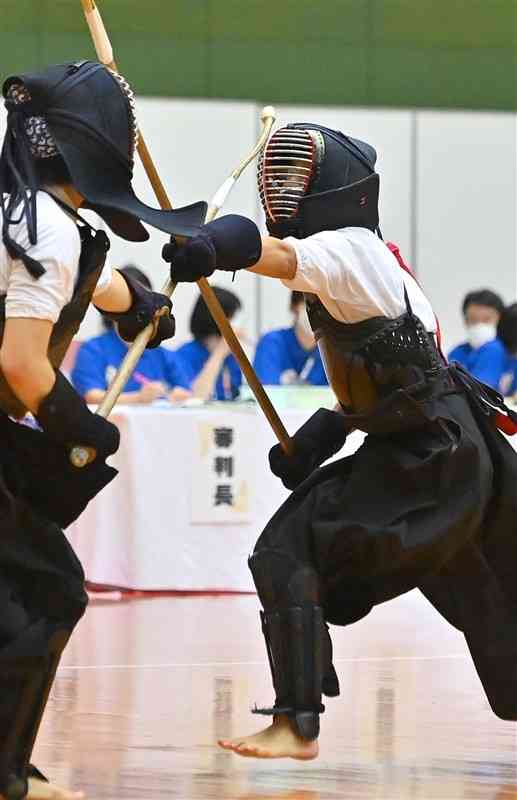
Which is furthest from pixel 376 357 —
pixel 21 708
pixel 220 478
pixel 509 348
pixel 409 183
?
pixel 409 183

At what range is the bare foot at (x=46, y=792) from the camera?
9.52 ft

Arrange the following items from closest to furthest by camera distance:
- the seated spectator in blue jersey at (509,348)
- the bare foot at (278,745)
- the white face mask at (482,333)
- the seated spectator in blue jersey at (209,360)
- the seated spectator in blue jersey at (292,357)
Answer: the bare foot at (278,745), the seated spectator in blue jersey at (209,360), the seated spectator in blue jersey at (292,357), the seated spectator in blue jersey at (509,348), the white face mask at (482,333)

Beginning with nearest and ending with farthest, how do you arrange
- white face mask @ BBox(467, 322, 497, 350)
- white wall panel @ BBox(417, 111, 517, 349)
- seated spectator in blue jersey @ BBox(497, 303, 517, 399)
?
seated spectator in blue jersey @ BBox(497, 303, 517, 399) < white face mask @ BBox(467, 322, 497, 350) < white wall panel @ BBox(417, 111, 517, 349)

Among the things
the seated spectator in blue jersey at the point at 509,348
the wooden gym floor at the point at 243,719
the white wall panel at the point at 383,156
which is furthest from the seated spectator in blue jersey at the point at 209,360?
the wooden gym floor at the point at 243,719

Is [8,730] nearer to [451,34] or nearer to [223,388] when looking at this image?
[223,388]

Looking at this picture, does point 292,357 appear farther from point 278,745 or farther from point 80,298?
point 80,298

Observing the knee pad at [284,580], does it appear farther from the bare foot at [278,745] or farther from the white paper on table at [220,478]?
the white paper on table at [220,478]

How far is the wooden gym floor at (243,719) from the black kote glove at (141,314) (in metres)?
0.92

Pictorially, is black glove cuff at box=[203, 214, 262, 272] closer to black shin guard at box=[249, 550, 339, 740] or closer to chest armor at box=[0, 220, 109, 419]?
chest armor at box=[0, 220, 109, 419]

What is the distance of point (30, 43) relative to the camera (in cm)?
1012

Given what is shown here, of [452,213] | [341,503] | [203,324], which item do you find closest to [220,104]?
[452,213]

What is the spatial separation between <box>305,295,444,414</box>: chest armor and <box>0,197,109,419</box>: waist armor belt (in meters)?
0.63

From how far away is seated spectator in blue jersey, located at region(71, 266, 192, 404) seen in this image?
7.09m

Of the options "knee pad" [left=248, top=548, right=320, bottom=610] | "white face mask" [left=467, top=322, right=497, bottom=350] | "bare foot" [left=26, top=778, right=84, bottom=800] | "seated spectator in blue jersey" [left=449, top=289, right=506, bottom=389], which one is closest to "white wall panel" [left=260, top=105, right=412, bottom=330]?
"seated spectator in blue jersey" [left=449, top=289, right=506, bottom=389]
